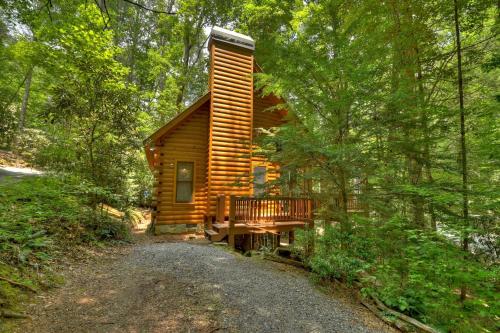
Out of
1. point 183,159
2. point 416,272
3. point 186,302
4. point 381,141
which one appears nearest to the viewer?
point 186,302

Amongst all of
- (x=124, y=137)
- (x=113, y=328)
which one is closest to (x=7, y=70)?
(x=124, y=137)

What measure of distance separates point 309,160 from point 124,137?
556 cm

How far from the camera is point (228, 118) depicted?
30.7ft

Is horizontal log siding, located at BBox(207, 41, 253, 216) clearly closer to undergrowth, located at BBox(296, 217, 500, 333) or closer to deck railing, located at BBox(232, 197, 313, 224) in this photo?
deck railing, located at BBox(232, 197, 313, 224)

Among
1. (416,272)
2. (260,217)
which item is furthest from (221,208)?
(416,272)

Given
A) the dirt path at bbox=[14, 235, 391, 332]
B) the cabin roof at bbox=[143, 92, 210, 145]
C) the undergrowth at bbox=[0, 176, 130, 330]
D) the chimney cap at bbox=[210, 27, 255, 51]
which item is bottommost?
the dirt path at bbox=[14, 235, 391, 332]

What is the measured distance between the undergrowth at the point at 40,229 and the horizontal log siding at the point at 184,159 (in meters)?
1.78

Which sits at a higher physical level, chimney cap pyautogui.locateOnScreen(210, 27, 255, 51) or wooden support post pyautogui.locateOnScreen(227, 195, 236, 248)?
chimney cap pyautogui.locateOnScreen(210, 27, 255, 51)

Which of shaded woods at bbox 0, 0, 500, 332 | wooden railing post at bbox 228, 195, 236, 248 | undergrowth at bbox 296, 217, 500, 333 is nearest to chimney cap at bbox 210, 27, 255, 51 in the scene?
shaded woods at bbox 0, 0, 500, 332

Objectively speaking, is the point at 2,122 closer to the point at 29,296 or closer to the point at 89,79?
the point at 89,79

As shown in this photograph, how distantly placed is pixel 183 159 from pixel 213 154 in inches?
50.6

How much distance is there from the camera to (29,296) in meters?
3.34

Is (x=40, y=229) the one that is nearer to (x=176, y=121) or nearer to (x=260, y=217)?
(x=176, y=121)

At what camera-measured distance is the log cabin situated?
850 centimetres
